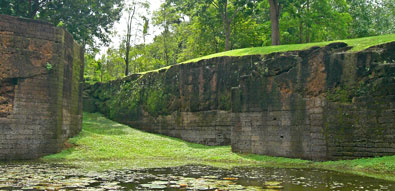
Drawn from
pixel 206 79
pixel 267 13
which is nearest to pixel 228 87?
pixel 206 79

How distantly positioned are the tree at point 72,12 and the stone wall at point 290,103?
9.69 m

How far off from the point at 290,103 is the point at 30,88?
30.8 feet

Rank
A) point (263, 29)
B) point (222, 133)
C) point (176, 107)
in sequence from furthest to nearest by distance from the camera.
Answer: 1. point (263, 29)
2. point (176, 107)
3. point (222, 133)

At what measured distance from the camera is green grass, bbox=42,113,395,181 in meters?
10.8

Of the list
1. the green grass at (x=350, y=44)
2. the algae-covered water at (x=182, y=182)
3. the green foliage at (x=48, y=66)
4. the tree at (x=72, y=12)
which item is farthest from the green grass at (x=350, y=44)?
the tree at (x=72, y=12)

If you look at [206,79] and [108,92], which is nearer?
[206,79]

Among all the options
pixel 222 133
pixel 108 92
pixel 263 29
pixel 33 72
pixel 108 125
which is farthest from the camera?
pixel 263 29

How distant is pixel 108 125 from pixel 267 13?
16899 millimetres

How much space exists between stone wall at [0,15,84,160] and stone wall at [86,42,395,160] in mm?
6590

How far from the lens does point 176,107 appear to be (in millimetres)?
20031

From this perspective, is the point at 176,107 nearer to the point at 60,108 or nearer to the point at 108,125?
the point at 108,125

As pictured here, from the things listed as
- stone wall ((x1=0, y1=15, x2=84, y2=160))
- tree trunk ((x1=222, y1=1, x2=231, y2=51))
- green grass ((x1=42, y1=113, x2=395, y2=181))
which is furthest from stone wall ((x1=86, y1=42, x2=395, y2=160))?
tree trunk ((x1=222, y1=1, x2=231, y2=51))

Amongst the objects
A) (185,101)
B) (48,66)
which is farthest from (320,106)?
(48,66)

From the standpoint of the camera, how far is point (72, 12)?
87.8ft
